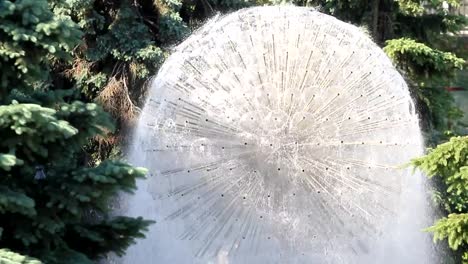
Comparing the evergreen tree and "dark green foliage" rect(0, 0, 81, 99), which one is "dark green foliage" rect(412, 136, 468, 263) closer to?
the evergreen tree

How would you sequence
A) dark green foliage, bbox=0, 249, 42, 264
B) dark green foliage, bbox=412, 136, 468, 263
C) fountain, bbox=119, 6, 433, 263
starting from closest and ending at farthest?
dark green foliage, bbox=0, 249, 42, 264 < dark green foliage, bbox=412, 136, 468, 263 < fountain, bbox=119, 6, 433, 263

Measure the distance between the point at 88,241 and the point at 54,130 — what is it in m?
0.98

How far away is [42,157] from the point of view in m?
4.02

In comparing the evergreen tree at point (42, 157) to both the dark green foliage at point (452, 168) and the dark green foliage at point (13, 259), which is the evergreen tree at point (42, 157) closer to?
the dark green foliage at point (13, 259)

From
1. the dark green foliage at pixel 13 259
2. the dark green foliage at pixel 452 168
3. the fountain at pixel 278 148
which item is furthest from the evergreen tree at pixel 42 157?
the dark green foliage at pixel 452 168

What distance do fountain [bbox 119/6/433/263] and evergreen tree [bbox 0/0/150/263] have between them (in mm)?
1366

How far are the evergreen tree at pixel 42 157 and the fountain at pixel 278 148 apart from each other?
137 centimetres

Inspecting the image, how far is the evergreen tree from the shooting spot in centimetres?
362

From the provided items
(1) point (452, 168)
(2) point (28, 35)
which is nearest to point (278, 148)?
(1) point (452, 168)

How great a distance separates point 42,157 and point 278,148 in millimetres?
1932

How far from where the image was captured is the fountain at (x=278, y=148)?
18.2 feet

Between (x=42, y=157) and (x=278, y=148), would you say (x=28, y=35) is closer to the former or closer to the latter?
(x=42, y=157)

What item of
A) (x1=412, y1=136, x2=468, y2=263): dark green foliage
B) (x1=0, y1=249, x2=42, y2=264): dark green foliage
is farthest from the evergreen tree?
(x1=412, y1=136, x2=468, y2=263): dark green foliage

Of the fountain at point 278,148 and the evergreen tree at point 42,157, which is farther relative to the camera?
the fountain at point 278,148
